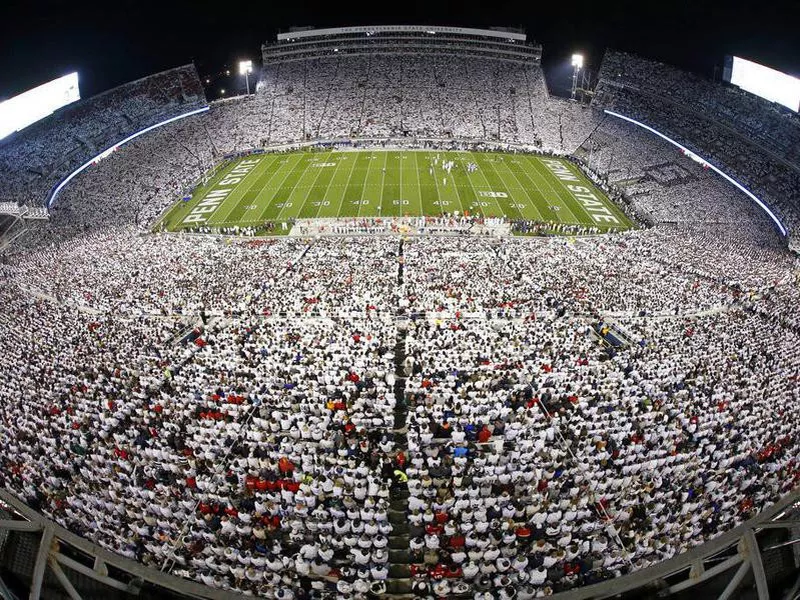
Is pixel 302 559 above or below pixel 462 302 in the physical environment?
below

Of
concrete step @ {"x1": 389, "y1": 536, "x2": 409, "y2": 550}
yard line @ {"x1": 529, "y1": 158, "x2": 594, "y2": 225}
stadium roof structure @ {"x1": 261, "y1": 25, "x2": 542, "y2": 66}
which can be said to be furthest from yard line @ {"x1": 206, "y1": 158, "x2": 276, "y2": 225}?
concrete step @ {"x1": 389, "y1": 536, "x2": 409, "y2": 550}

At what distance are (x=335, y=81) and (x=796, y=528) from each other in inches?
2876

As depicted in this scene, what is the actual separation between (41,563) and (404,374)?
1435 cm

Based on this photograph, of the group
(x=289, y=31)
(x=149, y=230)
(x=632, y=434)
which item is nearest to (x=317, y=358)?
(x=632, y=434)

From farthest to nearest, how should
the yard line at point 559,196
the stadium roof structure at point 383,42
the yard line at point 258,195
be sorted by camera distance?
the stadium roof structure at point 383,42, the yard line at point 258,195, the yard line at point 559,196

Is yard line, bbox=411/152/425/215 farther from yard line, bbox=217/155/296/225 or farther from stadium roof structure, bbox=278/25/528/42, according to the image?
stadium roof structure, bbox=278/25/528/42

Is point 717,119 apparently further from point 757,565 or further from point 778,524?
point 757,565

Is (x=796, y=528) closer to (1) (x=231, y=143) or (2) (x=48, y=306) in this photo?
(2) (x=48, y=306)

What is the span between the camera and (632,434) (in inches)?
533

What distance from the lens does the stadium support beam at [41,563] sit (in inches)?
135

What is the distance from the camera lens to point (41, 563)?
354 cm

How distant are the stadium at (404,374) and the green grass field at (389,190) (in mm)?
381

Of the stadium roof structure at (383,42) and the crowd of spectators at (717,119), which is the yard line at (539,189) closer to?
the crowd of spectators at (717,119)

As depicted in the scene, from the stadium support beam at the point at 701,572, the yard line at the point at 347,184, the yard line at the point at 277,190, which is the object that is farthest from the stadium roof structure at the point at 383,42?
the stadium support beam at the point at 701,572
